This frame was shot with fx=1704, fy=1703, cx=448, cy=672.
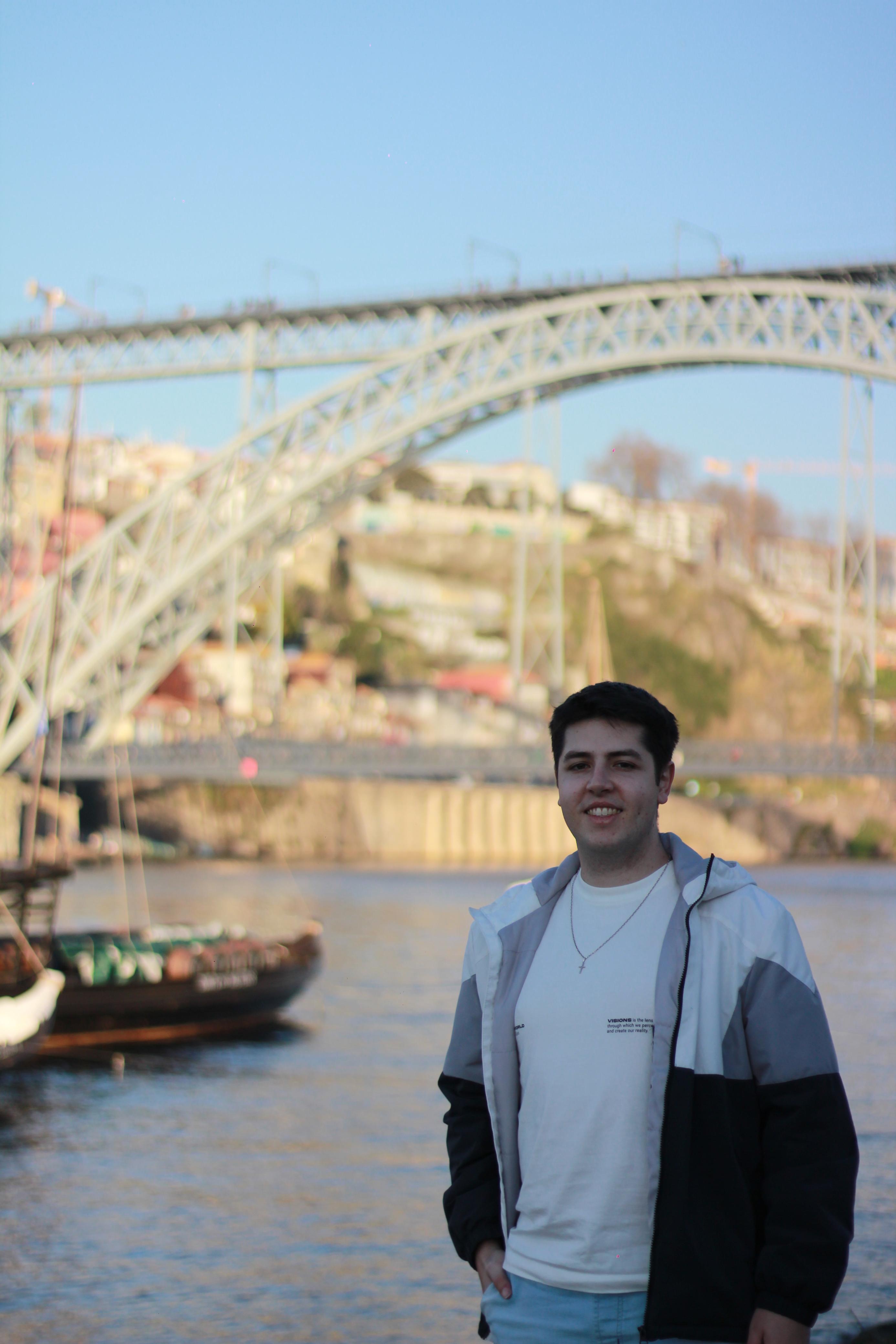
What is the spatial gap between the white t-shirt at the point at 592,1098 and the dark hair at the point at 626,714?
24 cm

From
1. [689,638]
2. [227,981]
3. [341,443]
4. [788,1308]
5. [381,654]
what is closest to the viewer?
[788,1308]

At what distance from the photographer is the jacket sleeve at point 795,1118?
2.64 meters

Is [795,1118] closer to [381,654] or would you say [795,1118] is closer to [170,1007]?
[170,1007]

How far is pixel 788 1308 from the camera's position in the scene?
2.60 meters

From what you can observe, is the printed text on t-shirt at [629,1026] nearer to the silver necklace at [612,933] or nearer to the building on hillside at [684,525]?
the silver necklace at [612,933]

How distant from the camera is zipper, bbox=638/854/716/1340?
2.72 metres

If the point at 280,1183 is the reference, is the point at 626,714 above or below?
above

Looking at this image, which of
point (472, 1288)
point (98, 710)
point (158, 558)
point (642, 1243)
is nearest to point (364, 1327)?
point (472, 1288)

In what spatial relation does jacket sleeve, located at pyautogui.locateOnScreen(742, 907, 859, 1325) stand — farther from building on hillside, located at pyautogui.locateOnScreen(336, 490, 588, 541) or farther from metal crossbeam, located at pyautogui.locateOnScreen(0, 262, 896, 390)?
building on hillside, located at pyautogui.locateOnScreen(336, 490, 588, 541)

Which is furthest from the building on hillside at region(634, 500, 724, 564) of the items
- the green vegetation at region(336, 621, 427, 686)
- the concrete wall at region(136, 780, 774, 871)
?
the concrete wall at region(136, 780, 774, 871)

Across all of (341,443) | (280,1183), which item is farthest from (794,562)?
(280,1183)

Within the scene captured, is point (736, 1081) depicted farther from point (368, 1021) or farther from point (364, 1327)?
point (368, 1021)

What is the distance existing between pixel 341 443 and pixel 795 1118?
3308 cm

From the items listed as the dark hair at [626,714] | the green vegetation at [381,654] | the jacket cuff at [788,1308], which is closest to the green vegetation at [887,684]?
the green vegetation at [381,654]
